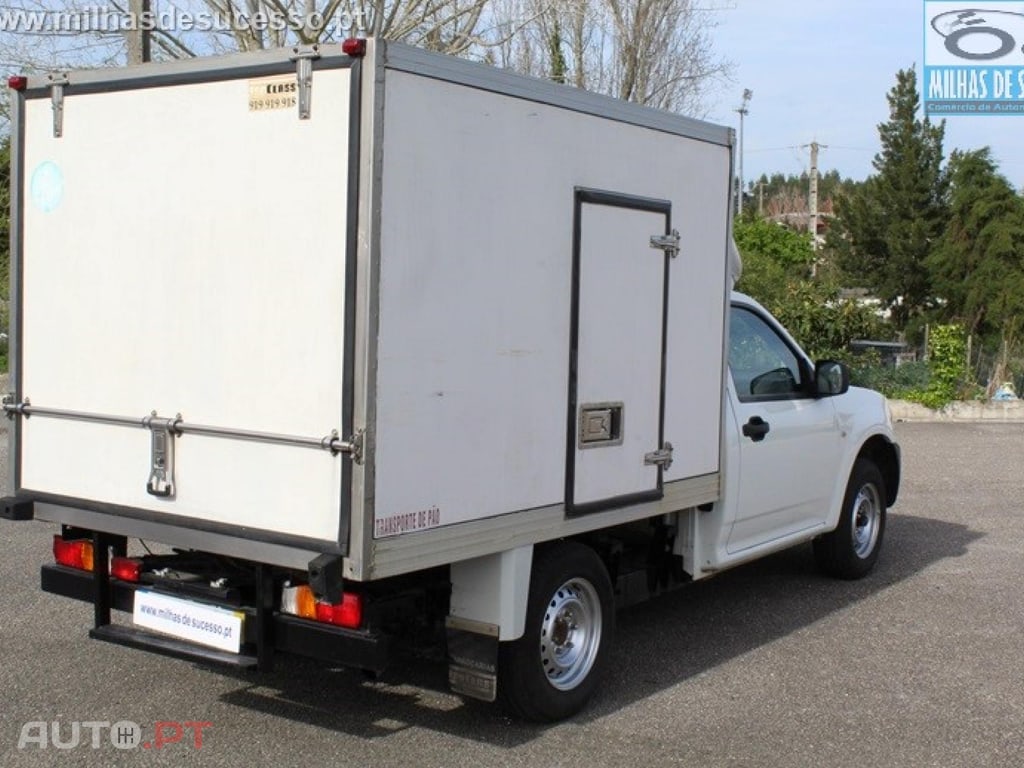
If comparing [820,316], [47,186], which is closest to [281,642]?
[47,186]

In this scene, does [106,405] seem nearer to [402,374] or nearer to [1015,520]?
[402,374]

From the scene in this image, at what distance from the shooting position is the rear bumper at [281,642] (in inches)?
187

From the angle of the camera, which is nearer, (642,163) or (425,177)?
(425,177)

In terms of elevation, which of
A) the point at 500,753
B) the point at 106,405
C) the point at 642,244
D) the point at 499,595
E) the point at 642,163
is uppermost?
the point at 642,163

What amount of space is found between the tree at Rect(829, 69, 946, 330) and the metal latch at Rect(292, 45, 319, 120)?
38.9 metres

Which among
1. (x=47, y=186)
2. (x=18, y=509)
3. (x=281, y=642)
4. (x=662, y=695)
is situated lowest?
(x=662, y=695)

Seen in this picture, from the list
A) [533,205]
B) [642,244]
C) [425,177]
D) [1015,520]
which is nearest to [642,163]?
[642,244]

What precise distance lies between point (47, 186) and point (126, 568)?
1.63m

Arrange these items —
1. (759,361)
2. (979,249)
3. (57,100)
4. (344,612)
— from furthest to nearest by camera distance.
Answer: (979,249) → (759,361) → (57,100) → (344,612)

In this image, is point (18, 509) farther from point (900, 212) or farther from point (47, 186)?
point (900, 212)

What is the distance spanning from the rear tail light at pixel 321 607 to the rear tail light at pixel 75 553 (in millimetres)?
1101

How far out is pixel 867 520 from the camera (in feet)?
27.6

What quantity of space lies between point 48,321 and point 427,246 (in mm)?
1828

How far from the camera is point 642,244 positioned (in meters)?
5.72
